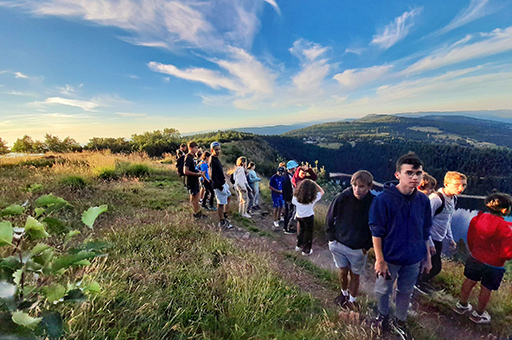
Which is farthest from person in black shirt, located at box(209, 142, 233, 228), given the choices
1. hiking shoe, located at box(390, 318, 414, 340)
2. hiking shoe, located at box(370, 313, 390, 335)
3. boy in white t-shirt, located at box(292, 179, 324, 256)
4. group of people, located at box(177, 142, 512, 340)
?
hiking shoe, located at box(390, 318, 414, 340)

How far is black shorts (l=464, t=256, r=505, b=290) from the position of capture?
2684mm

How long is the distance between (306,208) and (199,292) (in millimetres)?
2860

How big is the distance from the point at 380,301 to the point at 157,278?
113 inches

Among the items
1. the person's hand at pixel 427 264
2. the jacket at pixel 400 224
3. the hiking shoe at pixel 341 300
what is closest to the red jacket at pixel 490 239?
the person's hand at pixel 427 264

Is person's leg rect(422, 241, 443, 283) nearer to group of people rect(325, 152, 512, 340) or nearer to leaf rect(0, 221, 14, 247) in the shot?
group of people rect(325, 152, 512, 340)

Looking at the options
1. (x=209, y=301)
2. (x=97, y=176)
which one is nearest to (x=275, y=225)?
(x=209, y=301)

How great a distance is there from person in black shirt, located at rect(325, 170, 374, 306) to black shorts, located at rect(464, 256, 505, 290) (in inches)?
59.2

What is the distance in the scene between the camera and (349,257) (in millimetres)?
2875

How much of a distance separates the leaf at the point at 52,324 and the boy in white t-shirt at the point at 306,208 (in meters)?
4.07

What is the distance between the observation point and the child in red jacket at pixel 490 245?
8.55 feet

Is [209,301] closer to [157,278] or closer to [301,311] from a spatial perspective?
[157,278]

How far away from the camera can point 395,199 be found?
232cm

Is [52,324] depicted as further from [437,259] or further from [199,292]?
[437,259]

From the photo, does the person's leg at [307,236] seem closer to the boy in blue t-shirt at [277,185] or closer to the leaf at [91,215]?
the boy in blue t-shirt at [277,185]
